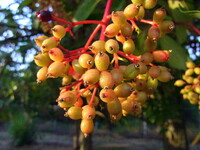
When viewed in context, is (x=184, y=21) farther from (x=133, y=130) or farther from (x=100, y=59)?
(x=133, y=130)

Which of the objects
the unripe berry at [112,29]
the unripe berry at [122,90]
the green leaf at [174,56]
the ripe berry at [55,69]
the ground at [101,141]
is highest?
the unripe berry at [112,29]

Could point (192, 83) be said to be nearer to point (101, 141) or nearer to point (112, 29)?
point (112, 29)

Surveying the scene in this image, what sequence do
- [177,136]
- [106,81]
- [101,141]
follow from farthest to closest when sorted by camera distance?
[101,141] < [177,136] < [106,81]

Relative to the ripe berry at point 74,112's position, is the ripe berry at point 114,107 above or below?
above

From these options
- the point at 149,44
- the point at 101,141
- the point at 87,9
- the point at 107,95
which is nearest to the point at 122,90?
the point at 107,95

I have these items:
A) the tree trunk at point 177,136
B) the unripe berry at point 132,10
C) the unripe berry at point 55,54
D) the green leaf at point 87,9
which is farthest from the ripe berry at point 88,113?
the tree trunk at point 177,136

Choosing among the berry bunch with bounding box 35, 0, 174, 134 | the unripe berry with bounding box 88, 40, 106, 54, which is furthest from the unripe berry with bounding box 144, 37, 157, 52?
the unripe berry with bounding box 88, 40, 106, 54

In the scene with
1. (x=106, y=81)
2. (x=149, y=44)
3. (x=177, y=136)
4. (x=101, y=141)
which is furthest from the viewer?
(x=101, y=141)

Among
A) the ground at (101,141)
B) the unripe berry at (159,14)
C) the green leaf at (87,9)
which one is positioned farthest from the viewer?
the ground at (101,141)

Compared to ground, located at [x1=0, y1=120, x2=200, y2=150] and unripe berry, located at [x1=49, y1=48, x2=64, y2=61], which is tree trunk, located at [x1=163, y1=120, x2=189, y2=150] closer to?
unripe berry, located at [x1=49, y1=48, x2=64, y2=61]

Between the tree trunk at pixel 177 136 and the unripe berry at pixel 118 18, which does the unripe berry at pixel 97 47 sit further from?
the tree trunk at pixel 177 136

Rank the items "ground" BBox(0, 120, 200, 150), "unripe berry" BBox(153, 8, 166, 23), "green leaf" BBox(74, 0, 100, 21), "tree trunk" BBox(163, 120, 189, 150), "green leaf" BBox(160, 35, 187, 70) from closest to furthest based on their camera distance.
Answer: "unripe berry" BBox(153, 8, 166, 23) < "green leaf" BBox(74, 0, 100, 21) < "green leaf" BBox(160, 35, 187, 70) < "tree trunk" BBox(163, 120, 189, 150) < "ground" BBox(0, 120, 200, 150)

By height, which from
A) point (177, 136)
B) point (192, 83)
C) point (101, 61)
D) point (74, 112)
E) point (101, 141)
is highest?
point (101, 61)
